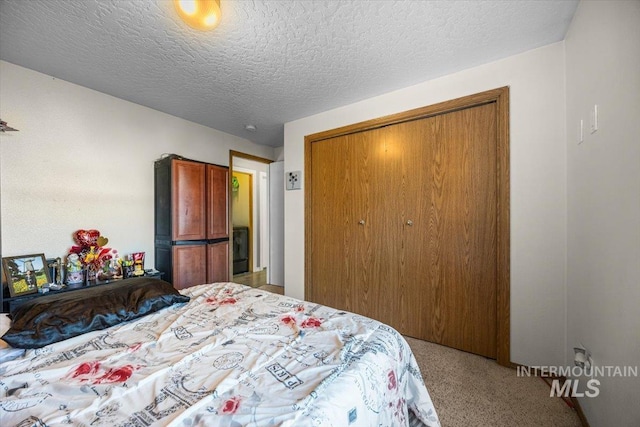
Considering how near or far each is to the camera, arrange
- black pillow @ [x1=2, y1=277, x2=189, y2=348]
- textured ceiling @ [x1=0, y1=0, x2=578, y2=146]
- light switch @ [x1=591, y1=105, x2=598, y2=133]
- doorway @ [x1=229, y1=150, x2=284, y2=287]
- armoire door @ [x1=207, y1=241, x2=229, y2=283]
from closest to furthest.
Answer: black pillow @ [x1=2, y1=277, x2=189, y2=348]
light switch @ [x1=591, y1=105, x2=598, y2=133]
textured ceiling @ [x1=0, y1=0, x2=578, y2=146]
armoire door @ [x1=207, y1=241, x2=229, y2=283]
doorway @ [x1=229, y1=150, x2=284, y2=287]

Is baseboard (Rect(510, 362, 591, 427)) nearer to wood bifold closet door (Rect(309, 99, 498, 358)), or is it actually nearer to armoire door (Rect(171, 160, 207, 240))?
wood bifold closet door (Rect(309, 99, 498, 358))

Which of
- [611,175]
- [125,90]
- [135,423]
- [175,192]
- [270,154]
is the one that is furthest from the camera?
[270,154]

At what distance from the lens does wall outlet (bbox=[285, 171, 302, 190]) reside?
3.02 metres

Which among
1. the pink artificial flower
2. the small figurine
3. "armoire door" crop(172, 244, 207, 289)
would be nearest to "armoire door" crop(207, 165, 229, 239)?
"armoire door" crop(172, 244, 207, 289)

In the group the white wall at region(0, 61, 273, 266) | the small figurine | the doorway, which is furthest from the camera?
the doorway

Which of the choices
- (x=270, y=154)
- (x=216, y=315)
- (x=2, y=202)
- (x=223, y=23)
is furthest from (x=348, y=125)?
(x=2, y=202)

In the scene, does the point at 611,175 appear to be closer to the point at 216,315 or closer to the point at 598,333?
the point at 598,333

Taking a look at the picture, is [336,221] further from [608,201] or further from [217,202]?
[608,201]

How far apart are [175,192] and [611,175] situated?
313cm

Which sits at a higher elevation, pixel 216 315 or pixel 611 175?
pixel 611 175

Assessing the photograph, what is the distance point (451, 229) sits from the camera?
2104 millimetres

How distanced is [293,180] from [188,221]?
1262 millimetres

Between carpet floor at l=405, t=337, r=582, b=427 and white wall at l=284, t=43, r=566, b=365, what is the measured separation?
225 mm

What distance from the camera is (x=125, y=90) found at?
2299mm
